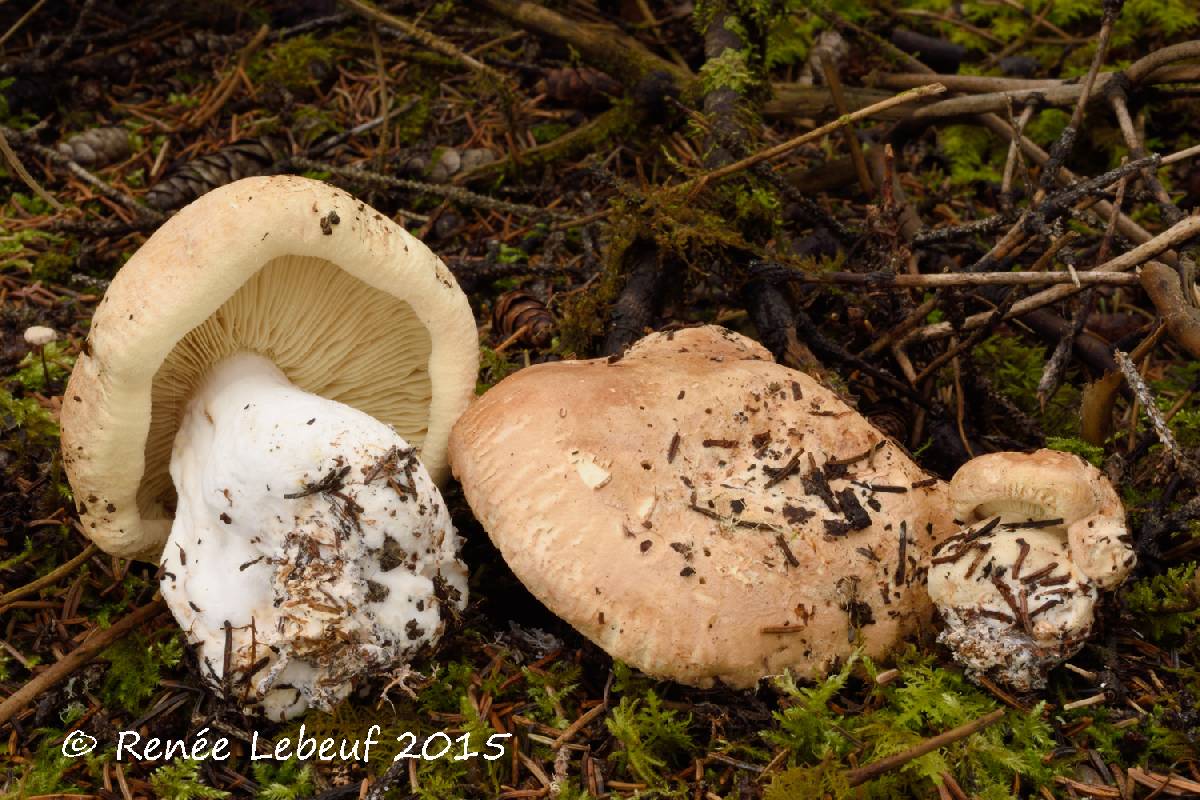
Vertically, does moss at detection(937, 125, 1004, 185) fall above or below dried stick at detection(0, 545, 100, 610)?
above

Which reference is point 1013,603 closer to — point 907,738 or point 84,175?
point 907,738

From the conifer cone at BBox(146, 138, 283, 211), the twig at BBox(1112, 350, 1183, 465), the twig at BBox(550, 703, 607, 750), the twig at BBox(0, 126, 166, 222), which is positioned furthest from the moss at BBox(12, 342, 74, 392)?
the twig at BBox(1112, 350, 1183, 465)

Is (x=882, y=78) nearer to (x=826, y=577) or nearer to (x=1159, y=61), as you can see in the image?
(x=1159, y=61)

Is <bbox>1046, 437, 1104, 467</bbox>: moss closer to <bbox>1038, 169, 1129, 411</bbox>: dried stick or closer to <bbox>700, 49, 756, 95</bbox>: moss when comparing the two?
<bbox>1038, 169, 1129, 411</bbox>: dried stick

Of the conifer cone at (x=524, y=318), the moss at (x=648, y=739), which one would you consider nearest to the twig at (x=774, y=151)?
the conifer cone at (x=524, y=318)

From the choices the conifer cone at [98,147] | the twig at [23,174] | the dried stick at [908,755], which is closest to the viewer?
the dried stick at [908,755]

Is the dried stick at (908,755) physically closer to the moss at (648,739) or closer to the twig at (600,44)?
the moss at (648,739)

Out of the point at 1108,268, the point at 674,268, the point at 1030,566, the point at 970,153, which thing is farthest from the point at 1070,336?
the point at 970,153

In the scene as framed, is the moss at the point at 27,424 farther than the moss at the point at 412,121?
No
